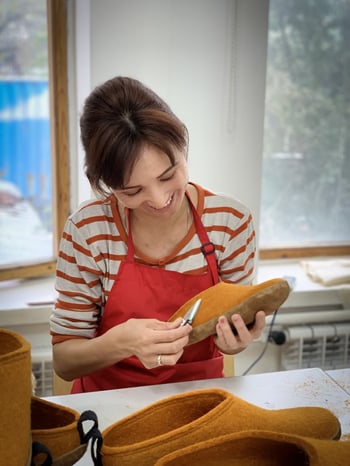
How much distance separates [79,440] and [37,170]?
1.74 meters

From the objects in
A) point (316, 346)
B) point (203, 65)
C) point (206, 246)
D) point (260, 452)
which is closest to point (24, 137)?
point (203, 65)

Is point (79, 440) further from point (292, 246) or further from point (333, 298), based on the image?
point (292, 246)

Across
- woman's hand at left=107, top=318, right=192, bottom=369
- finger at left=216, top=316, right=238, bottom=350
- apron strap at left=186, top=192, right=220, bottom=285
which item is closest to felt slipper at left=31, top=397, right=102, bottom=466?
woman's hand at left=107, top=318, right=192, bottom=369

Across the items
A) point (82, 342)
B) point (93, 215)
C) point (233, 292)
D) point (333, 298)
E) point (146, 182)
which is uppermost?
point (146, 182)

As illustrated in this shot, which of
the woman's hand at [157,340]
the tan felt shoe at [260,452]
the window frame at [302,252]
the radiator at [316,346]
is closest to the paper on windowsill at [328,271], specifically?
the window frame at [302,252]

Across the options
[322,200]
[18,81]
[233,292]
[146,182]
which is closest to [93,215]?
[146,182]

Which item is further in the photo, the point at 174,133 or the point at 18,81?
the point at 18,81

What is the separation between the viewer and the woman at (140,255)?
1.29 metres

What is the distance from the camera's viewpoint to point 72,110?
242 cm

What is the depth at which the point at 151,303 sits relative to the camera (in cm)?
151

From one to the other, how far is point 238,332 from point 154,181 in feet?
1.32

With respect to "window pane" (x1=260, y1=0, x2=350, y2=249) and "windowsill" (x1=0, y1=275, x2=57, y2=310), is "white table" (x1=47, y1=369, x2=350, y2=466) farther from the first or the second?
"window pane" (x1=260, y1=0, x2=350, y2=249)

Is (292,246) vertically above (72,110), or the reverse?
(72,110)

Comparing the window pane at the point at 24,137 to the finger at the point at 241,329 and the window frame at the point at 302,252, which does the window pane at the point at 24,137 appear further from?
the finger at the point at 241,329
